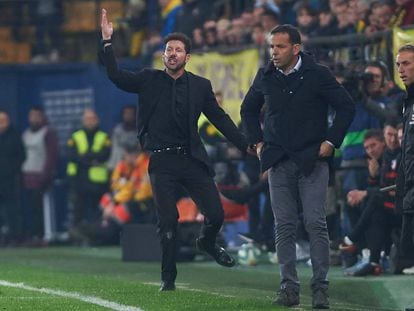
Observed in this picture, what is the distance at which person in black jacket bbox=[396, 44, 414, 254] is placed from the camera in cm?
1075

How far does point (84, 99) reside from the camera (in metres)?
24.4

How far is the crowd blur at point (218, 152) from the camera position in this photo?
1526 cm

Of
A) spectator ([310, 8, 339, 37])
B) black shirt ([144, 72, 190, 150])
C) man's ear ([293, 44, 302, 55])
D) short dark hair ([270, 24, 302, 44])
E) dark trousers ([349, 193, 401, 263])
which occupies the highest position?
spectator ([310, 8, 339, 37])

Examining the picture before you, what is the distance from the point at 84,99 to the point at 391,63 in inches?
363

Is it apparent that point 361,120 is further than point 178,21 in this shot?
No

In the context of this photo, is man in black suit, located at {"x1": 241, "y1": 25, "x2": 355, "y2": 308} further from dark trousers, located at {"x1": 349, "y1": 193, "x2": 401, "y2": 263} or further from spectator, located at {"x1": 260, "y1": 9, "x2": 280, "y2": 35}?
spectator, located at {"x1": 260, "y1": 9, "x2": 280, "y2": 35}

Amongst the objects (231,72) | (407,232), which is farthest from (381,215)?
(231,72)

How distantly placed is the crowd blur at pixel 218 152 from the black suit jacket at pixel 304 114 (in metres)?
0.98

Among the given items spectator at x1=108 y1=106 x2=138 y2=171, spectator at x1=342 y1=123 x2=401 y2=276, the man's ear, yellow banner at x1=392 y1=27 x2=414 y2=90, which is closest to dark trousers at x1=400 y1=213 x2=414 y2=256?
the man's ear

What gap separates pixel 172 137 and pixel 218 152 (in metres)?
5.99

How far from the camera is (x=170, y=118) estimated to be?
12.7m

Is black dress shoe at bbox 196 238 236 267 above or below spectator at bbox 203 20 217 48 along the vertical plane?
Result: below

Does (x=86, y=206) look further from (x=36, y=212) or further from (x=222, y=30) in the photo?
(x=222, y=30)

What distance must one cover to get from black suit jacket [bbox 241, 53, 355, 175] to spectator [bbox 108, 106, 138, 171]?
10.9 meters
